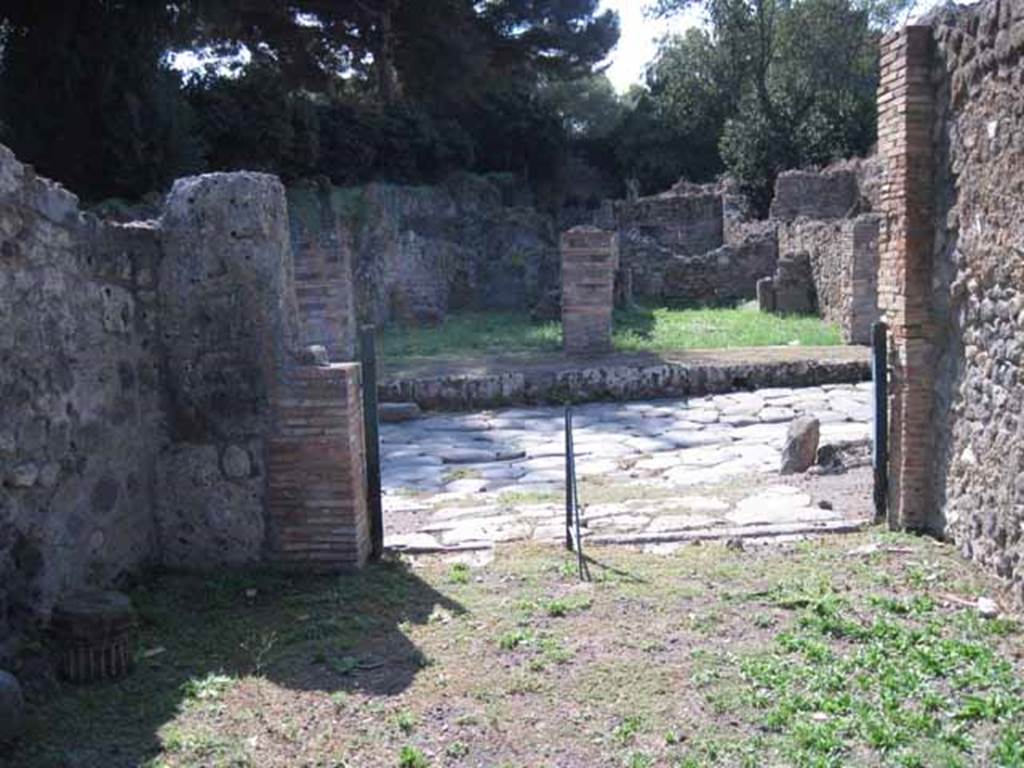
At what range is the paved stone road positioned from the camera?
6.00 meters

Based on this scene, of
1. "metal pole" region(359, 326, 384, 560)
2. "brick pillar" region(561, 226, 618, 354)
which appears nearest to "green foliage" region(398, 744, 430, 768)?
"metal pole" region(359, 326, 384, 560)

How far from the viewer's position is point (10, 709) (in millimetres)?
3141

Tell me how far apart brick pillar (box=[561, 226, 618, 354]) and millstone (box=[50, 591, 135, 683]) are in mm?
9850

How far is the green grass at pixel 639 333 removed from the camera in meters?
14.3

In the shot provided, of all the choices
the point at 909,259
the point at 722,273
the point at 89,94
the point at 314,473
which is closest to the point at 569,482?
the point at 314,473

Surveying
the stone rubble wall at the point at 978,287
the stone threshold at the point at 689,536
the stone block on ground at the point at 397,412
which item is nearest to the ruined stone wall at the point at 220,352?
the stone threshold at the point at 689,536

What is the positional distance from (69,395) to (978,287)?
3.97 metres

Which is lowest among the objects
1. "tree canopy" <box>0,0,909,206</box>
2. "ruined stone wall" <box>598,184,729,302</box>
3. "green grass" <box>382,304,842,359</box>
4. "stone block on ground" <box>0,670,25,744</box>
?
"stone block on ground" <box>0,670,25,744</box>

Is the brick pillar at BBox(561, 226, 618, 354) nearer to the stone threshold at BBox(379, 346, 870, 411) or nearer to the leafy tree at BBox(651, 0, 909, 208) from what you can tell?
the stone threshold at BBox(379, 346, 870, 411)

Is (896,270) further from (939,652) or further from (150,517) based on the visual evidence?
(150,517)

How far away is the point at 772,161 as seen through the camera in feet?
98.4

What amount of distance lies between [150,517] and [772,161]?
27574mm

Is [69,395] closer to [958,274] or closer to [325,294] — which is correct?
[958,274]

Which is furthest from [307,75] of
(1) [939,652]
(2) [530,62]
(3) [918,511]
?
(1) [939,652]
